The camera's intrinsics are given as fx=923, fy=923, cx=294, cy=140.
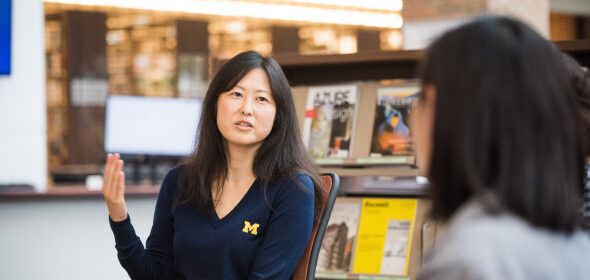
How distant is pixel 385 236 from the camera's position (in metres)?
3.53

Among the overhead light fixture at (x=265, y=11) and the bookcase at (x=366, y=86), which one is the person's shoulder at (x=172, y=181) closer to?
the bookcase at (x=366, y=86)

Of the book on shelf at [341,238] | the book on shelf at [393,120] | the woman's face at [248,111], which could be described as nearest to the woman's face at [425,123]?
the woman's face at [248,111]

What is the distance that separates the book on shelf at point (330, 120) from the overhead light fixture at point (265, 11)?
680cm

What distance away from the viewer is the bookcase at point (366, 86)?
3412mm

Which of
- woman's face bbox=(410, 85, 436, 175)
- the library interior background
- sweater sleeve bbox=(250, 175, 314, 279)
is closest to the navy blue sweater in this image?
sweater sleeve bbox=(250, 175, 314, 279)

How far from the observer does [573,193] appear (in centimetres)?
108

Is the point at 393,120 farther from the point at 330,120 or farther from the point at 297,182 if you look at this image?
the point at 297,182

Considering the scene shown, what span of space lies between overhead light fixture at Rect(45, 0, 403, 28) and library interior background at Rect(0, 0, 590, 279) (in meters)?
0.03

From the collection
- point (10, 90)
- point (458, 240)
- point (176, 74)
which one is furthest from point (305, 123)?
point (176, 74)

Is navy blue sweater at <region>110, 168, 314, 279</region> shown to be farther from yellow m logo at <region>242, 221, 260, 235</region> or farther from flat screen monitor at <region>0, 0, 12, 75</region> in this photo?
flat screen monitor at <region>0, 0, 12, 75</region>

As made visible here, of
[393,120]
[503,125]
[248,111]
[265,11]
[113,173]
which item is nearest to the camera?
[503,125]

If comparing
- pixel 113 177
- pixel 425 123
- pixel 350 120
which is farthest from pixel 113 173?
pixel 350 120

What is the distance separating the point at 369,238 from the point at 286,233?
123 cm

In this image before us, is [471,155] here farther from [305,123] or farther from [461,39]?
[305,123]
